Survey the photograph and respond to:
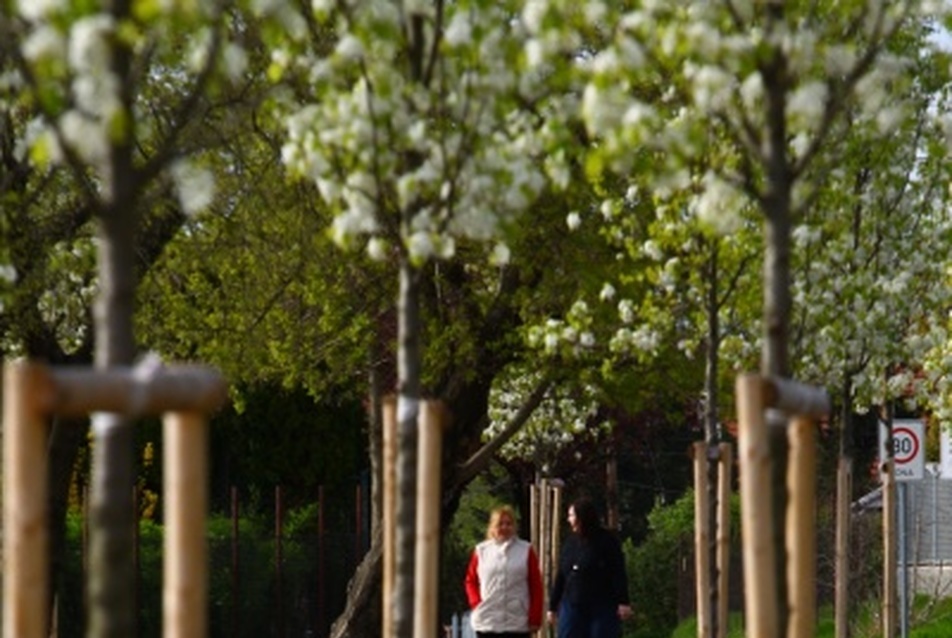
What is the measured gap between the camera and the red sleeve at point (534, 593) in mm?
20891

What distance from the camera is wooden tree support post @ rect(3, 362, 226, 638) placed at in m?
8.72

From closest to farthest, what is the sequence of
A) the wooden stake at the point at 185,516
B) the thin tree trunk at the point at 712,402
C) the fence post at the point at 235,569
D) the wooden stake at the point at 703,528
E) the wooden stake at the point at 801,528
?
the wooden stake at the point at 185,516, the wooden stake at the point at 801,528, the wooden stake at the point at 703,528, the thin tree trunk at the point at 712,402, the fence post at the point at 235,569

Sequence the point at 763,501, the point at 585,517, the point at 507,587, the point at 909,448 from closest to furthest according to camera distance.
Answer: the point at 763,501
the point at 507,587
the point at 585,517
the point at 909,448

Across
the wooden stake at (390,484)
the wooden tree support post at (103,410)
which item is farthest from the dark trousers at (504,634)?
the wooden tree support post at (103,410)

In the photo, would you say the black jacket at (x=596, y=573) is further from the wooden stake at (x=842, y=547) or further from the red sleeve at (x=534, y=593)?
the wooden stake at (x=842, y=547)

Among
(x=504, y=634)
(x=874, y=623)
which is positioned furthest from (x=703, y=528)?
(x=874, y=623)

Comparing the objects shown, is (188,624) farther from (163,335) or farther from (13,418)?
(163,335)

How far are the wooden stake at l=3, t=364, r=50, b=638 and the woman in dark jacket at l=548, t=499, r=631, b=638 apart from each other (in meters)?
12.5

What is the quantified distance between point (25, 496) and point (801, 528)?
357 centimetres

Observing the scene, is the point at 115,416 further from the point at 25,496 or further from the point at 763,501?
the point at 763,501

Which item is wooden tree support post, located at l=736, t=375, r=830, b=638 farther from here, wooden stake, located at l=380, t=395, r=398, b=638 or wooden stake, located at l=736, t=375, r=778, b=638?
wooden stake, located at l=380, t=395, r=398, b=638

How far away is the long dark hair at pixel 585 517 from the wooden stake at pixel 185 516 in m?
12.1

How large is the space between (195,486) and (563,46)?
3168mm

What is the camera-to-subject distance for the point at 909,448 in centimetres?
2814
